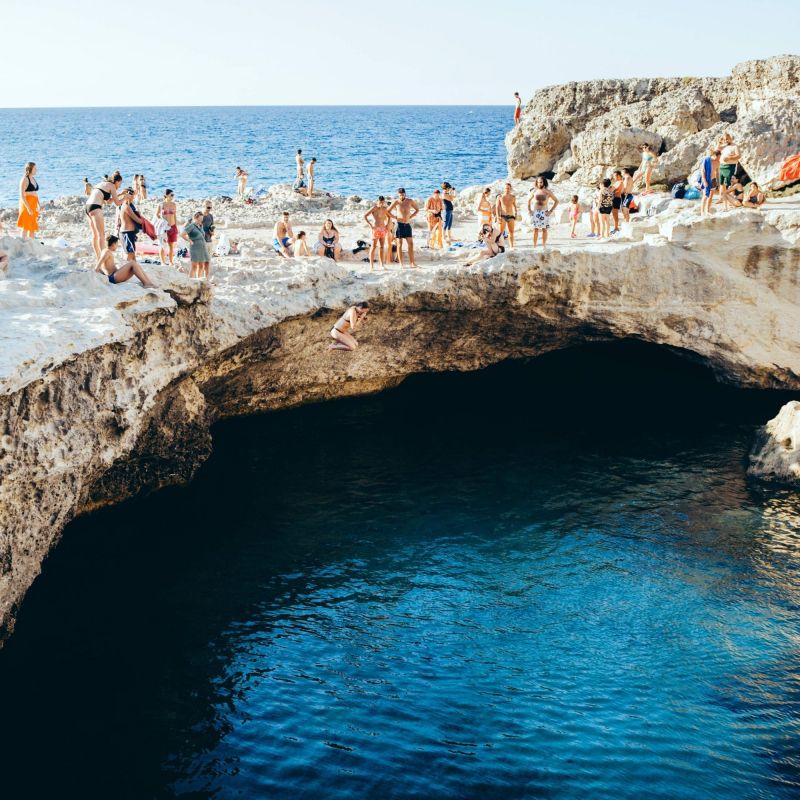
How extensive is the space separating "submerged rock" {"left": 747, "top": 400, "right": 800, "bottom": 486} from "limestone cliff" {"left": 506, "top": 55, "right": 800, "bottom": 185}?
481 inches

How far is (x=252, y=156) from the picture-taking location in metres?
97.8

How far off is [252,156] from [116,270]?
287ft

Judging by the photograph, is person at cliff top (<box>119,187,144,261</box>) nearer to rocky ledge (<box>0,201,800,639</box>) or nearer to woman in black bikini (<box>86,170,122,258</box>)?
woman in black bikini (<box>86,170,122,258</box>)

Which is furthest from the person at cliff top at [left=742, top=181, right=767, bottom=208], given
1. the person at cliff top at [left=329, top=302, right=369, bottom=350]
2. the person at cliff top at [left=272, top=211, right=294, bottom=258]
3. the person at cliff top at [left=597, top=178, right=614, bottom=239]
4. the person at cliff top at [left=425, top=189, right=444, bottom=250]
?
the person at cliff top at [left=272, top=211, right=294, bottom=258]

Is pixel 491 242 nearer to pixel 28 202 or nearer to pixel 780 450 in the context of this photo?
pixel 780 450

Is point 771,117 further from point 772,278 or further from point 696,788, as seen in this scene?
point 696,788

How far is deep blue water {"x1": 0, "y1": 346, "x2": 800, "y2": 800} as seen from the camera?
1012 cm

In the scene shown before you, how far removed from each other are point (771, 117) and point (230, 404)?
1928 centimetres

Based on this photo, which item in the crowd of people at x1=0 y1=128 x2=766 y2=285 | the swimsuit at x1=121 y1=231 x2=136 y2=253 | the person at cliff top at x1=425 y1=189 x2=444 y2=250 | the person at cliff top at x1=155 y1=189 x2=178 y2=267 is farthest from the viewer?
the person at cliff top at x1=425 y1=189 x2=444 y2=250

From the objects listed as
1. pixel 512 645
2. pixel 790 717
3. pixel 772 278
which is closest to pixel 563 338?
pixel 772 278

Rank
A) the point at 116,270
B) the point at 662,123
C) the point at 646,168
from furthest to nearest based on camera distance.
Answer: the point at 662,123 < the point at 646,168 < the point at 116,270

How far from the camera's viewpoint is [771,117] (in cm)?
2783

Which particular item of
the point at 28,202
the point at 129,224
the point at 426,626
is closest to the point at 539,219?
the point at 129,224

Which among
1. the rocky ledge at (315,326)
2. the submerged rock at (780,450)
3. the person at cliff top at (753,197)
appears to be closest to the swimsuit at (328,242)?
the rocky ledge at (315,326)
